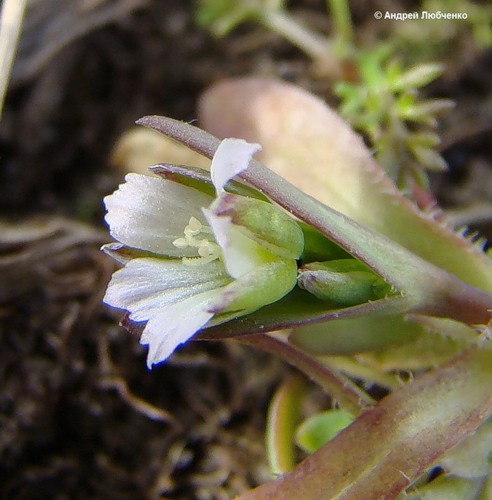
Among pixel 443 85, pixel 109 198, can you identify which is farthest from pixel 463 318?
pixel 443 85

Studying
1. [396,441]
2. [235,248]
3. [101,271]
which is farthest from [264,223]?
[101,271]

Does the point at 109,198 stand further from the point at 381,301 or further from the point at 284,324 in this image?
the point at 381,301

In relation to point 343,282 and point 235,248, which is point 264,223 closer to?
point 235,248

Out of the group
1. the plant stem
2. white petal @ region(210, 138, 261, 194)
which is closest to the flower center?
white petal @ region(210, 138, 261, 194)

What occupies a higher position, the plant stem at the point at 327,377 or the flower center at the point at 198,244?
the flower center at the point at 198,244

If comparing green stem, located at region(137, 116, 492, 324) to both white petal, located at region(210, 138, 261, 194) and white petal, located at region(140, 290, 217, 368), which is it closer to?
white petal, located at region(210, 138, 261, 194)

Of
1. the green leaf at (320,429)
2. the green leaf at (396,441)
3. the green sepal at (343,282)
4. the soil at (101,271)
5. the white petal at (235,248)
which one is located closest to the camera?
the white petal at (235,248)

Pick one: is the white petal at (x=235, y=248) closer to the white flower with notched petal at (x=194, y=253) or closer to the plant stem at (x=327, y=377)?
the white flower with notched petal at (x=194, y=253)

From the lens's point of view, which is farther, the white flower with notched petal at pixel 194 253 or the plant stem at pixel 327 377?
the plant stem at pixel 327 377

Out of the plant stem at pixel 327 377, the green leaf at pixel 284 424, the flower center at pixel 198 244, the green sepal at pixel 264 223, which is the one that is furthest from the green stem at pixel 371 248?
the green leaf at pixel 284 424
